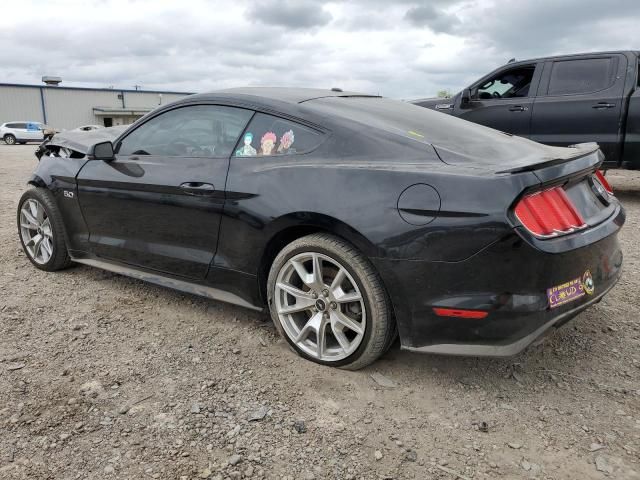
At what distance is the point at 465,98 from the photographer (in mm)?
7930

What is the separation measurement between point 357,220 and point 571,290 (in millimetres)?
1014

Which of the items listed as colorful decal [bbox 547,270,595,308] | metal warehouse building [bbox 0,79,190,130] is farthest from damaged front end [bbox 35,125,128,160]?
metal warehouse building [bbox 0,79,190,130]

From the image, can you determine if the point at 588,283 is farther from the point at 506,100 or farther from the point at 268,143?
the point at 506,100

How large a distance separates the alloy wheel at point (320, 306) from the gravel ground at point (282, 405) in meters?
0.15

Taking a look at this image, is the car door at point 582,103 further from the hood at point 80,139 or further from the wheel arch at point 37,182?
the wheel arch at point 37,182

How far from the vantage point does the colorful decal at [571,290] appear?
2363 millimetres

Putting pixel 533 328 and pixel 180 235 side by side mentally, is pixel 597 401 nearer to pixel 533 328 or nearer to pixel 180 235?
pixel 533 328

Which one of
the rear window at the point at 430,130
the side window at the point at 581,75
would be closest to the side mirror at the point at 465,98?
the side window at the point at 581,75

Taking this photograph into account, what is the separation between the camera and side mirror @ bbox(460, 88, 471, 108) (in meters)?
7.93

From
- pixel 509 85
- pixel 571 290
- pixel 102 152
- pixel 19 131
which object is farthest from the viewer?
pixel 19 131

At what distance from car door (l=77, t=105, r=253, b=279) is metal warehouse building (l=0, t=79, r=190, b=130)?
148 feet

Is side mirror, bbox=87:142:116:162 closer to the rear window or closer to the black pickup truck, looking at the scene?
the rear window

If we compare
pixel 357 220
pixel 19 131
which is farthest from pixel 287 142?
pixel 19 131

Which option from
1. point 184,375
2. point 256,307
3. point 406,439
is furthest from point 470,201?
point 184,375
